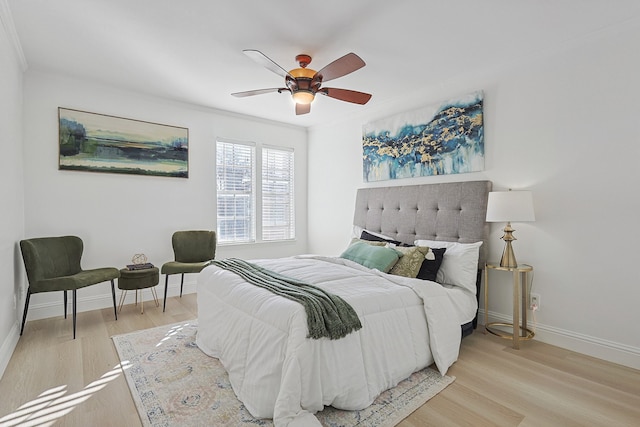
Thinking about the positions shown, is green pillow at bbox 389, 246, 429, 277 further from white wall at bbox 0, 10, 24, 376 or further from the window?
white wall at bbox 0, 10, 24, 376

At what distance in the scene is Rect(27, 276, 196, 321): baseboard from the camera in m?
3.51

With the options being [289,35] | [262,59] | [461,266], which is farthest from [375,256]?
[289,35]

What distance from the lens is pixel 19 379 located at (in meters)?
2.30

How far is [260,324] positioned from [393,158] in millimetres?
2871

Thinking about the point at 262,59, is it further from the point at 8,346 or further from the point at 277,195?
the point at 277,195

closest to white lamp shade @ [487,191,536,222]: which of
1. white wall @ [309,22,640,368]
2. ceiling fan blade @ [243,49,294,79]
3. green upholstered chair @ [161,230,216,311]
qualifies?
white wall @ [309,22,640,368]

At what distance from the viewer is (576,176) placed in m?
2.78

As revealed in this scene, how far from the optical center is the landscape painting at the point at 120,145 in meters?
3.70

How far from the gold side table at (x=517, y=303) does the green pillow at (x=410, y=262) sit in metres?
0.61

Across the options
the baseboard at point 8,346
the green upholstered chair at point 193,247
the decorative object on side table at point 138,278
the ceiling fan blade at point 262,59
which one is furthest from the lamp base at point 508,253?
the baseboard at point 8,346

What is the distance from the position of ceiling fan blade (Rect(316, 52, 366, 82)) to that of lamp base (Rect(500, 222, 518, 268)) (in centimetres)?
191

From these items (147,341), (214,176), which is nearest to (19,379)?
(147,341)

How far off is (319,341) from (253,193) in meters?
3.66

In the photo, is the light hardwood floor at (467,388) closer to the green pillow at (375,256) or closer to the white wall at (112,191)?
the green pillow at (375,256)
